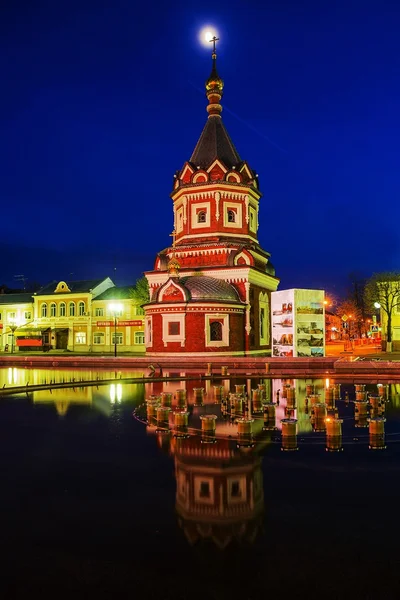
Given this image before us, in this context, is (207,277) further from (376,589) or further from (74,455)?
(376,589)

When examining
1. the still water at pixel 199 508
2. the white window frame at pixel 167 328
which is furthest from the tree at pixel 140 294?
the still water at pixel 199 508

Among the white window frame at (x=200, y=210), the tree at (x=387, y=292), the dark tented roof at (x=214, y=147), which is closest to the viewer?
the white window frame at (x=200, y=210)

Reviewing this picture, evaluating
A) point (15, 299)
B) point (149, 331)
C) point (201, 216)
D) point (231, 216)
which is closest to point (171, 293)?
point (149, 331)

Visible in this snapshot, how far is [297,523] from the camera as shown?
7090 mm

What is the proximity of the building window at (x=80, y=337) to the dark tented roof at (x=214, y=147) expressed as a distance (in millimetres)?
25656

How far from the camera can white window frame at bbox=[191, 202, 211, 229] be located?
43000 mm

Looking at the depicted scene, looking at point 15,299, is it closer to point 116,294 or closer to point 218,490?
point 116,294

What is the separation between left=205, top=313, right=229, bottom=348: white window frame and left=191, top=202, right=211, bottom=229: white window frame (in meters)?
Result: 8.94

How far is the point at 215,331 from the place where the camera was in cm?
3862

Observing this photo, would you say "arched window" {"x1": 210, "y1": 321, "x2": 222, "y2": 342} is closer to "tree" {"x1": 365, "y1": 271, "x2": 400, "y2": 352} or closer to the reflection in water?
"tree" {"x1": 365, "y1": 271, "x2": 400, "y2": 352}

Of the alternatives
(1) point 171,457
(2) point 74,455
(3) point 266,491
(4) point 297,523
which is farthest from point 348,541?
(2) point 74,455

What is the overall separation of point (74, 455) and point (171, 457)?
7.29 feet

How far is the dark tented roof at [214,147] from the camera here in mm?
44219

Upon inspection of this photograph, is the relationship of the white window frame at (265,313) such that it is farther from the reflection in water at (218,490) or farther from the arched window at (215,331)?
the reflection in water at (218,490)
